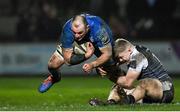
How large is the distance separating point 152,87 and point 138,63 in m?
0.52

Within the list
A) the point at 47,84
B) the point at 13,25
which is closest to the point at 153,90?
the point at 47,84

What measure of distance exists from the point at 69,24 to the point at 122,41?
101 centimetres

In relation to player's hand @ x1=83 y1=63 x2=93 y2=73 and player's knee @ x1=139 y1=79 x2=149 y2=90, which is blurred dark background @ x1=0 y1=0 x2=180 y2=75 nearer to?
player's knee @ x1=139 y1=79 x2=149 y2=90

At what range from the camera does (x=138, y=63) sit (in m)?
14.4

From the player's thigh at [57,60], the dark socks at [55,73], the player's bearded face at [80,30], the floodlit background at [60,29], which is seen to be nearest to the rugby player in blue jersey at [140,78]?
the player's bearded face at [80,30]

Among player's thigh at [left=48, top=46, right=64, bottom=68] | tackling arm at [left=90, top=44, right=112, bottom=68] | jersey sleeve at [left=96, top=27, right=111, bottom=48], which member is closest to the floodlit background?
player's thigh at [left=48, top=46, right=64, bottom=68]

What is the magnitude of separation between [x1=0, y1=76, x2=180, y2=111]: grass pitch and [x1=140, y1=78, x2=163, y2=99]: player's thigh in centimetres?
36

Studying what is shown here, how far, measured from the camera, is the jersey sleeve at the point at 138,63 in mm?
14312

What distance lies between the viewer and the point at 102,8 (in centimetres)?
2659

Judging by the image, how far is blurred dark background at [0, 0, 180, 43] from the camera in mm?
26344

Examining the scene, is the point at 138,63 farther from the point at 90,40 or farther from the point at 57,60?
the point at 57,60

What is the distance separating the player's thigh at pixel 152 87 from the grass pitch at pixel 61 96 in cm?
36

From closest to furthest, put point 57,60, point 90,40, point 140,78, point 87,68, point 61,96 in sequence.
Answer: point 87,68
point 90,40
point 140,78
point 57,60
point 61,96

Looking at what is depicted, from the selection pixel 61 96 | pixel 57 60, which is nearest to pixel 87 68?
pixel 57 60
